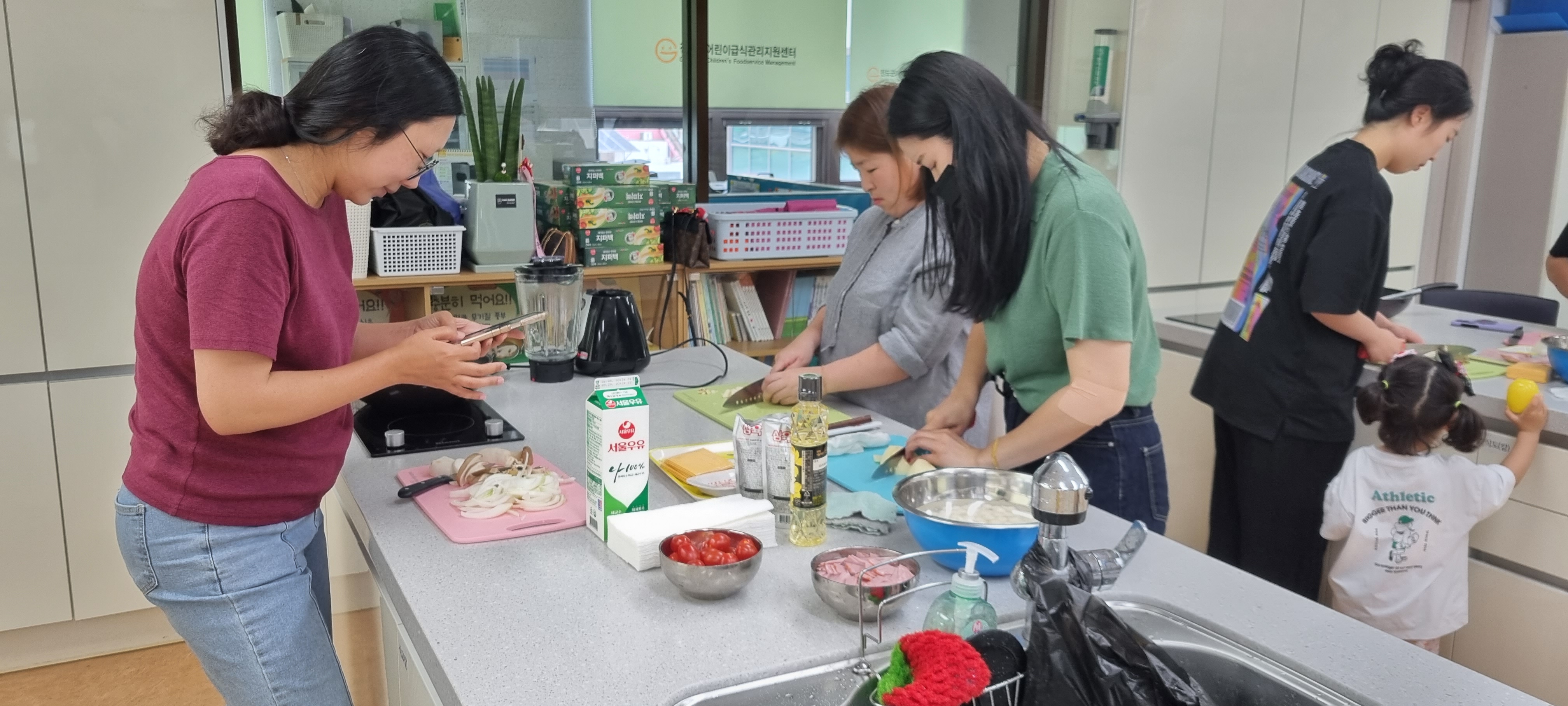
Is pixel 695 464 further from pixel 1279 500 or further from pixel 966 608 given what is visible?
pixel 1279 500

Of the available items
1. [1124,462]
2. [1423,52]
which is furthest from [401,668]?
[1423,52]

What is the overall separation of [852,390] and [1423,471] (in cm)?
124

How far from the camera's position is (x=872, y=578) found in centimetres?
125

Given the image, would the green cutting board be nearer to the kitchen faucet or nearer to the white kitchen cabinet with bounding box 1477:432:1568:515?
the kitchen faucet

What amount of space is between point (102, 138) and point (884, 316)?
→ 210cm

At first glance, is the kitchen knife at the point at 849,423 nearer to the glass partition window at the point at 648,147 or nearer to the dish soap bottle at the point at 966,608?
the dish soap bottle at the point at 966,608

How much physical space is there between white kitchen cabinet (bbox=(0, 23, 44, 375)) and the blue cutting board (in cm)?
226

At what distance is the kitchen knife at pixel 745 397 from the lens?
218 centimetres

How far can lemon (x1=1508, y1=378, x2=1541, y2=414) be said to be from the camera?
7.77ft

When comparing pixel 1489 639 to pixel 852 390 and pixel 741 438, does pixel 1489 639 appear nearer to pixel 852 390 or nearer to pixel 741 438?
pixel 852 390

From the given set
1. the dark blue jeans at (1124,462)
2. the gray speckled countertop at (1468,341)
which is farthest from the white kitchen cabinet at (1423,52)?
the dark blue jeans at (1124,462)

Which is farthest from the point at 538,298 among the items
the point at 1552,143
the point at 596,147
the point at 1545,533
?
the point at 1552,143

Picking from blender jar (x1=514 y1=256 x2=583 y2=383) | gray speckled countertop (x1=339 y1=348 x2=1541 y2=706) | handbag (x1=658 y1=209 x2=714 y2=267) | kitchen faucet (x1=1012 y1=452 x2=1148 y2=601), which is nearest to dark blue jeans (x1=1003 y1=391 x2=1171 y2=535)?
gray speckled countertop (x1=339 y1=348 x2=1541 y2=706)

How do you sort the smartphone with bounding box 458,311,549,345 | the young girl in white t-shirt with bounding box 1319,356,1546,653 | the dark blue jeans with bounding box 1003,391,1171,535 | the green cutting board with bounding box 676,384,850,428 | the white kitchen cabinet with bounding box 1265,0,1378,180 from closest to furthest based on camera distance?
the smartphone with bounding box 458,311,549,345
the dark blue jeans with bounding box 1003,391,1171,535
the green cutting board with bounding box 676,384,850,428
the young girl in white t-shirt with bounding box 1319,356,1546,653
the white kitchen cabinet with bounding box 1265,0,1378,180
